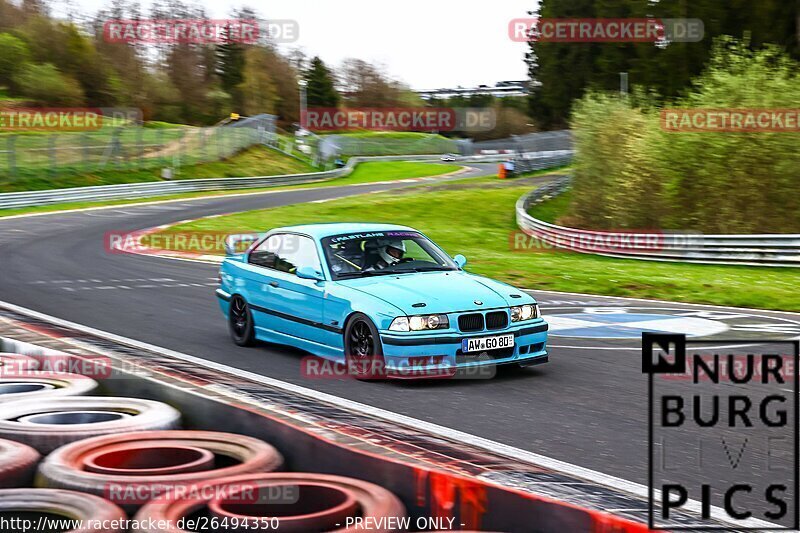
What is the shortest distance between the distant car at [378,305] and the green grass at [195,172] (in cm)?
3747

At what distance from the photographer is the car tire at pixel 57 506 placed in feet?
13.1

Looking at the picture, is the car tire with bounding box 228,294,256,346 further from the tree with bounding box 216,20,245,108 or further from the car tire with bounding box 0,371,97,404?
the tree with bounding box 216,20,245,108

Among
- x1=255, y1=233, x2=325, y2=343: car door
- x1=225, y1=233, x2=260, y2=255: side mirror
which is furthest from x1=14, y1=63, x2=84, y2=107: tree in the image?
x1=255, y1=233, x2=325, y2=343: car door

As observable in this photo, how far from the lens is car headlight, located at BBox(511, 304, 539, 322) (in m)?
8.95

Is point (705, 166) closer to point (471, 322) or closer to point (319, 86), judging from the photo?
point (471, 322)

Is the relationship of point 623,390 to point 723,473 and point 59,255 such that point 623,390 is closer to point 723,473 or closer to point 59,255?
point 723,473

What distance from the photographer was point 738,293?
1745 cm

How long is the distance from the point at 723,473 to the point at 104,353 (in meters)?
4.62

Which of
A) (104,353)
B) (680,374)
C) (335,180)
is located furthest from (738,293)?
(335,180)

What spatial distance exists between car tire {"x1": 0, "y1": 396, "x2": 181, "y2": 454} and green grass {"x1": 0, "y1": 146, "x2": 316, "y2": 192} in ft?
136

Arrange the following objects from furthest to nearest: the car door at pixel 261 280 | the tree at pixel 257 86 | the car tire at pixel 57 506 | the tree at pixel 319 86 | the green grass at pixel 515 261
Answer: the tree at pixel 319 86 → the tree at pixel 257 86 → the green grass at pixel 515 261 → the car door at pixel 261 280 → the car tire at pixel 57 506

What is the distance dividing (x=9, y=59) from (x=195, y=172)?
21495mm

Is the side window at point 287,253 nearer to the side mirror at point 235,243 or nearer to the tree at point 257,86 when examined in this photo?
the side mirror at point 235,243
